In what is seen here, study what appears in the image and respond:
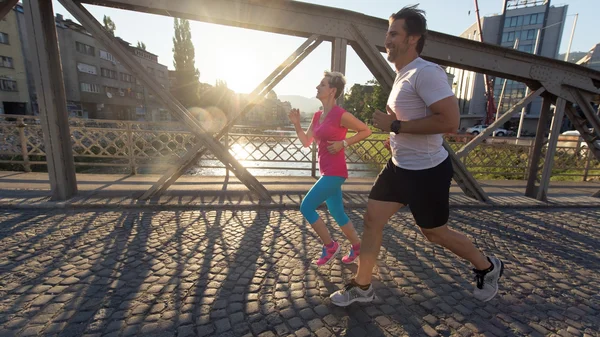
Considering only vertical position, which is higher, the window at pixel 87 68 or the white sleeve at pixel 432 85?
the window at pixel 87 68

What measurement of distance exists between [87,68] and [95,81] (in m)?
2.05

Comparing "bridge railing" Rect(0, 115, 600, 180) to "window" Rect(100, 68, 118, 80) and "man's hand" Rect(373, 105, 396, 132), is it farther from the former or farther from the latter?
"window" Rect(100, 68, 118, 80)

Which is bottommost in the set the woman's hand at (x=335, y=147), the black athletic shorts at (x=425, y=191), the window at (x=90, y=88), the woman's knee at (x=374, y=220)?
the woman's knee at (x=374, y=220)

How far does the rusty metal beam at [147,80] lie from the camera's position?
3758mm

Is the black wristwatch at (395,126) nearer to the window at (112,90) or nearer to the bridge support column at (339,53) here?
the bridge support column at (339,53)

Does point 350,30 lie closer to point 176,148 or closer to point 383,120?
point 383,120

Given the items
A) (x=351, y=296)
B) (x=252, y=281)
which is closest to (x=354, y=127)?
(x=351, y=296)

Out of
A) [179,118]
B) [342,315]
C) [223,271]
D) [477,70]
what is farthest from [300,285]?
[477,70]

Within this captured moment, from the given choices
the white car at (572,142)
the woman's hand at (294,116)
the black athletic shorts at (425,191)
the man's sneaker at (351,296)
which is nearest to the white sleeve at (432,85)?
the black athletic shorts at (425,191)

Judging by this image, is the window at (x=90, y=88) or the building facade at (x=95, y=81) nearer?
the building facade at (x=95, y=81)

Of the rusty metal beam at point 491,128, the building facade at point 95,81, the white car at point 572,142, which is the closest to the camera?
the rusty metal beam at point 491,128

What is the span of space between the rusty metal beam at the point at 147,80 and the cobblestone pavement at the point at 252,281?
1.09 m

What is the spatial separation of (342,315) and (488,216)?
3.80 metres

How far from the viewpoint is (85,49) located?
3669 cm
